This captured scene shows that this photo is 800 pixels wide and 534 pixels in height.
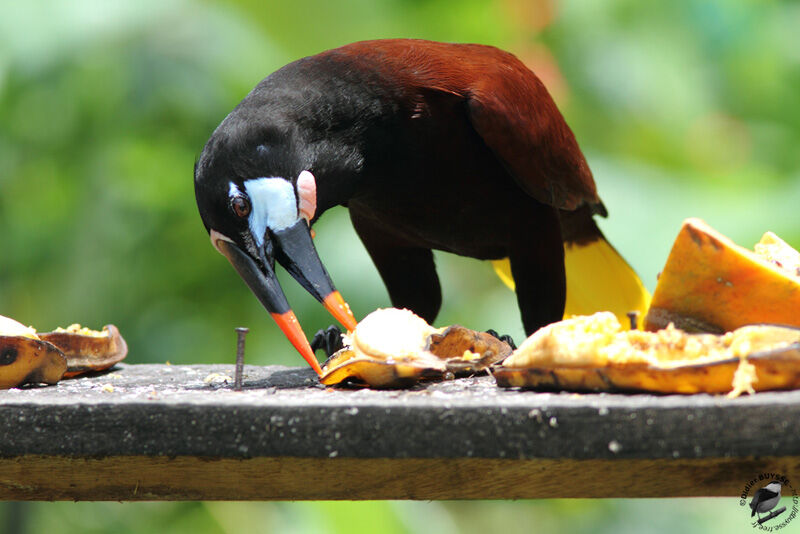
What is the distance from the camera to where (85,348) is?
206 centimetres

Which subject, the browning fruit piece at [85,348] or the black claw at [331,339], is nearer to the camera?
the browning fruit piece at [85,348]

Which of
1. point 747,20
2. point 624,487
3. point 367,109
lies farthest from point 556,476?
point 747,20

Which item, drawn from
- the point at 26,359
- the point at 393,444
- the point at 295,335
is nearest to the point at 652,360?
the point at 393,444

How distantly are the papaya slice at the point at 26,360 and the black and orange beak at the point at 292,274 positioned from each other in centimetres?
40

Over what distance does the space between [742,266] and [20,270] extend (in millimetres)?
3601

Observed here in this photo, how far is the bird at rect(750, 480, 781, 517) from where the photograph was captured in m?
1.33

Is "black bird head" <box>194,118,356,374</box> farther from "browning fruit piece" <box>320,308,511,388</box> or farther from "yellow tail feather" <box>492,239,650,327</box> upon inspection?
"yellow tail feather" <box>492,239,650,327</box>

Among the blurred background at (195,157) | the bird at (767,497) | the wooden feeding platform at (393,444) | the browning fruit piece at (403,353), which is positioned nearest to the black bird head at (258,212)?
the browning fruit piece at (403,353)

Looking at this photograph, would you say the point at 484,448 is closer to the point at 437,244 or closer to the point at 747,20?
the point at 437,244

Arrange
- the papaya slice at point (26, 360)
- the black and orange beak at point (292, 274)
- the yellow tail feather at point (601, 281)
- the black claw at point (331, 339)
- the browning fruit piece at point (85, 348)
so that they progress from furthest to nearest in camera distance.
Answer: the yellow tail feather at point (601, 281) < the black claw at point (331, 339) < the browning fruit piece at point (85, 348) < the black and orange beak at point (292, 274) < the papaya slice at point (26, 360)

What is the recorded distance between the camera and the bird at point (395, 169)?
189 centimetres

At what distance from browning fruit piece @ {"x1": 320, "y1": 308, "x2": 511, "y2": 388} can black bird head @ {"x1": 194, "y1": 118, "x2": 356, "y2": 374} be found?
0.67 feet

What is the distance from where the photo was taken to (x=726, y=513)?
4.19 metres

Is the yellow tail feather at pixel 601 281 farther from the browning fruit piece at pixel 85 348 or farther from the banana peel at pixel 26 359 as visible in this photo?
the banana peel at pixel 26 359
